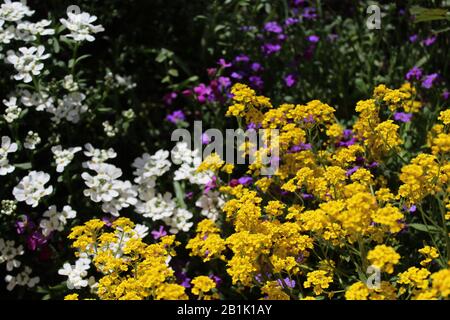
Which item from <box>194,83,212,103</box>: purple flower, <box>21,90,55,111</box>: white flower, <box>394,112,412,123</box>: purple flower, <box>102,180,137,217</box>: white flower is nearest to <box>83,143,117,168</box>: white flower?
<box>102,180,137,217</box>: white flower

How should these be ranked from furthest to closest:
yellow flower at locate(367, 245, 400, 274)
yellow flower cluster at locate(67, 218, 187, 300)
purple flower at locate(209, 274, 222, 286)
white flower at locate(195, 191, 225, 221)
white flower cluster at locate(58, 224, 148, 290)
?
white flower at locate(195, 191, 225, 221)
purple flower at locate(209, 274, 222, 286)
white flower cluster at locate(58, 224, 148, 290)
yellow flower cluster at locate(67, 218, 187, 300)
yellow flower at locate(367, 245, 400, 274)

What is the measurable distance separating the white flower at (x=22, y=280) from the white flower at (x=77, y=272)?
23 cm

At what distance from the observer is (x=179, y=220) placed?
306 centimetres

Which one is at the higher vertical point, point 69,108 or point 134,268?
point 69,108

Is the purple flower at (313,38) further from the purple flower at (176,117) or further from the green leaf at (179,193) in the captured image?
the green leaf at (179,193)

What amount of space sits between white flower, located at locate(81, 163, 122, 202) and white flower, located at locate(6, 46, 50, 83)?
1.65 ft

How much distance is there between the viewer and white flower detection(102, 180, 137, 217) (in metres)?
2.96

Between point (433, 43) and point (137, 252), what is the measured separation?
2.30 meters

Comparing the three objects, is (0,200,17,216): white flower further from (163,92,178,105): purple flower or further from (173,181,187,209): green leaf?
(163,92,178,105): purple flower

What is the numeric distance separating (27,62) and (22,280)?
3.31 ft

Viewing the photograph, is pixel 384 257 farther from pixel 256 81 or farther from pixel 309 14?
pixel 309 14

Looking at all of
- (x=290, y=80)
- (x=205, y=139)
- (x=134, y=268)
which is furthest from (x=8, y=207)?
(x=290, y=80)

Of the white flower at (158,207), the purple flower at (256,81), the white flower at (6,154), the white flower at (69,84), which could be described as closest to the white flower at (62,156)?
the white flower at (6,154)

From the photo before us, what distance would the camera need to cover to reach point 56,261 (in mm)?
2988
